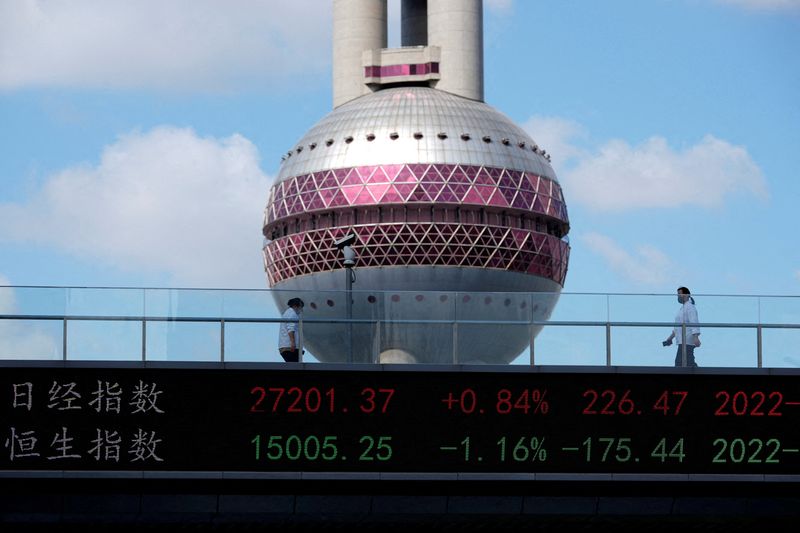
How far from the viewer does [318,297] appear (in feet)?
135

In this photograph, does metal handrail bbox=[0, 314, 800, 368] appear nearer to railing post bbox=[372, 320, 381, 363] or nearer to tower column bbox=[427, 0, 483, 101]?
railing post bbox=[372, 320, 381, 363]

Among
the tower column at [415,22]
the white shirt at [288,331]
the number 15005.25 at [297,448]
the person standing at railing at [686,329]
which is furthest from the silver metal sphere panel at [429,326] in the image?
the tower column at [415,22]

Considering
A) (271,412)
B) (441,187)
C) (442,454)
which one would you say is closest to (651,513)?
(442,454)

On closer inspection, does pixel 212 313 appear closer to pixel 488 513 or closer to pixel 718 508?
pixel 488 513

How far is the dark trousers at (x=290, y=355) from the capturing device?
41562 millimetres

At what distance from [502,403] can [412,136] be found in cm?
5674

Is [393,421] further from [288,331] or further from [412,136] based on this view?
[412,136]

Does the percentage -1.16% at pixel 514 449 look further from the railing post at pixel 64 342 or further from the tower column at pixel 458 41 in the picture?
the tower column at pixel 458 41

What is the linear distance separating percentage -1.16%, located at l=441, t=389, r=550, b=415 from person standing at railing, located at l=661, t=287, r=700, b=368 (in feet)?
10.9

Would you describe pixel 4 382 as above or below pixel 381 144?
below

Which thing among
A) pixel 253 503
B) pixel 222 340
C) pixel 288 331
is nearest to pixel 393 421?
pixel 288 331

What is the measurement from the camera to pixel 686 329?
4262cm

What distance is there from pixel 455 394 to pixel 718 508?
577cm

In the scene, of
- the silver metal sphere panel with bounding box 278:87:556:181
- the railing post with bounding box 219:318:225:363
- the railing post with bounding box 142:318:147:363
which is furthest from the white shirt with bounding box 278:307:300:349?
the silver metal sphere panel with bounding box 278:87:556:181
